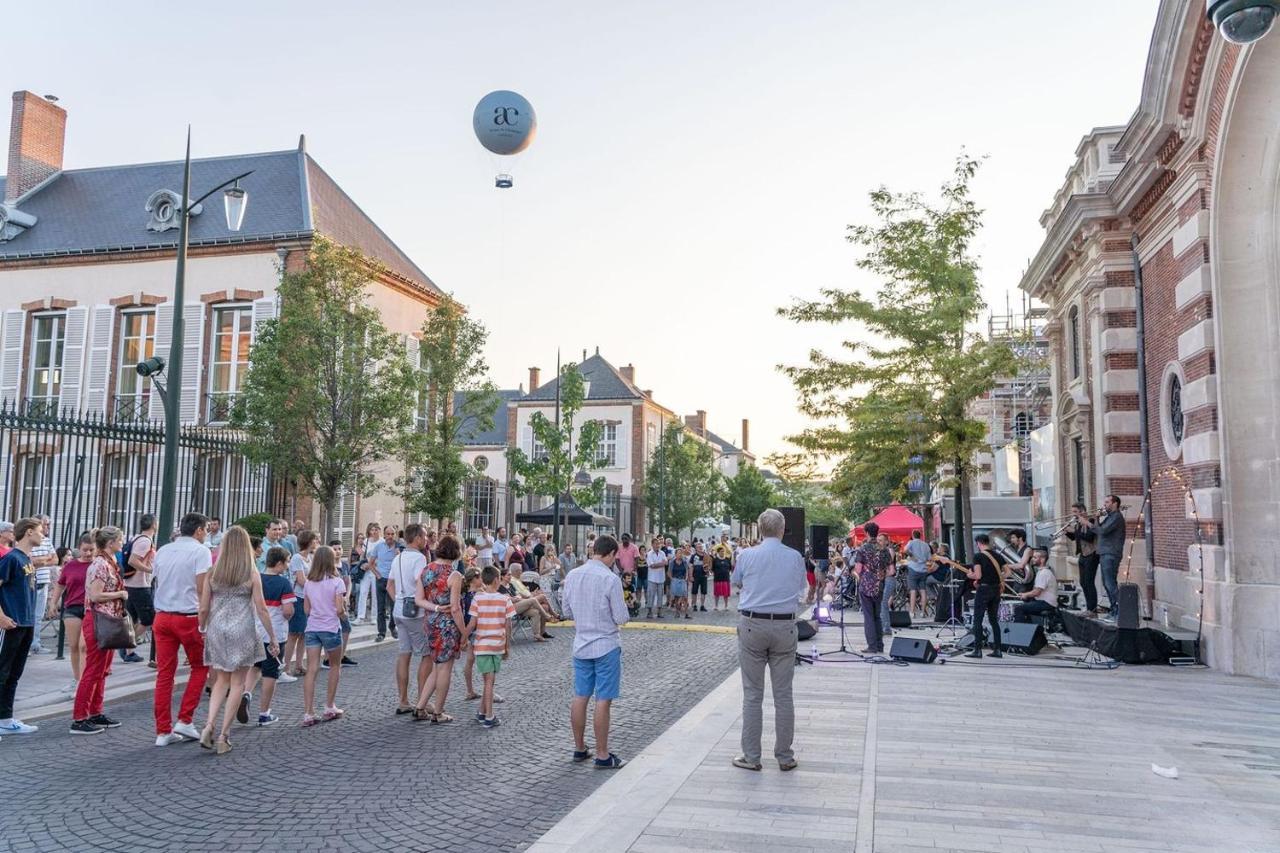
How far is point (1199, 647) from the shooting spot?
12.2 meters

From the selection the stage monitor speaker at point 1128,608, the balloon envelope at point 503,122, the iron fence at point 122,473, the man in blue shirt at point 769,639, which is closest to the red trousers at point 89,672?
the man in blue shirt at point 769,639

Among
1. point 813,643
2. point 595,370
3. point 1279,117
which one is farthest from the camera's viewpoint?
point 595,370

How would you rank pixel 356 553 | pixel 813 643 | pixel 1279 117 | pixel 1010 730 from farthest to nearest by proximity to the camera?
pixel 356 553
pixel 813 643
pixel 1279 117
pixel 1010 730

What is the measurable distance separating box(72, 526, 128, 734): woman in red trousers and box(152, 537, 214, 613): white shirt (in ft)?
2.04

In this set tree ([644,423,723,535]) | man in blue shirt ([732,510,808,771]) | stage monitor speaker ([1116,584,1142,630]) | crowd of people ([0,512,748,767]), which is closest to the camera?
man in blue shirt ([732,510,808,771])

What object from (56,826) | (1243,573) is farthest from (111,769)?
(1243,573)

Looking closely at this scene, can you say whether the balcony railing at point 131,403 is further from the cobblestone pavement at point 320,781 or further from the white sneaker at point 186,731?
the white sneaker at point 186,731

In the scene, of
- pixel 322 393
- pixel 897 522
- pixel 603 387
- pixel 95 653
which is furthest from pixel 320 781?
pixel 603 387

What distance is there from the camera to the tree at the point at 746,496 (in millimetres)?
66250

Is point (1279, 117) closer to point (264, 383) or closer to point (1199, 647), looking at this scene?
point (1199, 647)

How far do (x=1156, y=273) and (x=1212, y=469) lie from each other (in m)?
4.53

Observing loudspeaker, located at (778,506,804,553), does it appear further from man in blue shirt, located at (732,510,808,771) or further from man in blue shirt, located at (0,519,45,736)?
man in blue shirt, located at (0,519,45,736)

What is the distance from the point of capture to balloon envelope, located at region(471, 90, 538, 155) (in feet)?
44.0

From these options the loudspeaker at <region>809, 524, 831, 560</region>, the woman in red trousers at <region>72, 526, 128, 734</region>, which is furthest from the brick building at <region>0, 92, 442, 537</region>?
the woman in red trousers at <region>72, 526, 128, 734</region>
